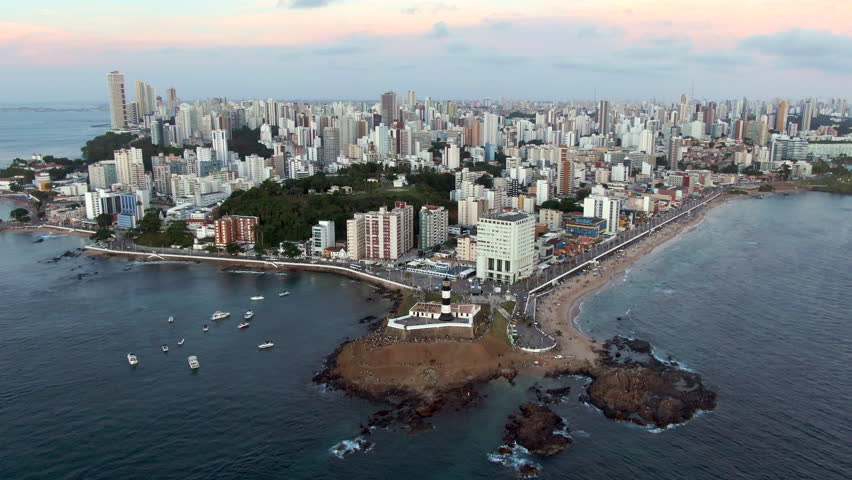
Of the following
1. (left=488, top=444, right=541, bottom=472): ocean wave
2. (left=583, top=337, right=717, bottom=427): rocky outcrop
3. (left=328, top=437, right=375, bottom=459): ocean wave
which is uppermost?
(left=583, top=337, right=717, bottom=427): rocky outcrop

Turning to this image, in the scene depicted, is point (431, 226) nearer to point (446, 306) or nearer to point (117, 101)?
point (446, 306)

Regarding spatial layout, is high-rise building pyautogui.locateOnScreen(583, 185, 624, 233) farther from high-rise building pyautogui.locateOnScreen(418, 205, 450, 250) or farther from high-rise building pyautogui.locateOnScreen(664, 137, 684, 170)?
high-rise building pyautogui.locateOnScreen(664, 137, 684, 170)

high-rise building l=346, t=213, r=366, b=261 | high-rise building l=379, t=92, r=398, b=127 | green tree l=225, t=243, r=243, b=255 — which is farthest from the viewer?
high-rise building l=379, t=92, r=398, b=127

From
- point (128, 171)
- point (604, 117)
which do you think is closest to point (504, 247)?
point (128, 171)

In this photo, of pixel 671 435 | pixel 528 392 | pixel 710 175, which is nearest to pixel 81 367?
pixel 528 392

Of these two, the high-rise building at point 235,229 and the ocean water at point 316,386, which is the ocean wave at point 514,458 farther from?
the high-rise building at point 235,229

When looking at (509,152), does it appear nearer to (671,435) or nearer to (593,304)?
(593,304)

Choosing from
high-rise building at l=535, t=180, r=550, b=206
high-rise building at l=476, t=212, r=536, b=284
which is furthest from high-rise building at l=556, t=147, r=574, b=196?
high-rise building at l=476, t=212, r=536, b=284
